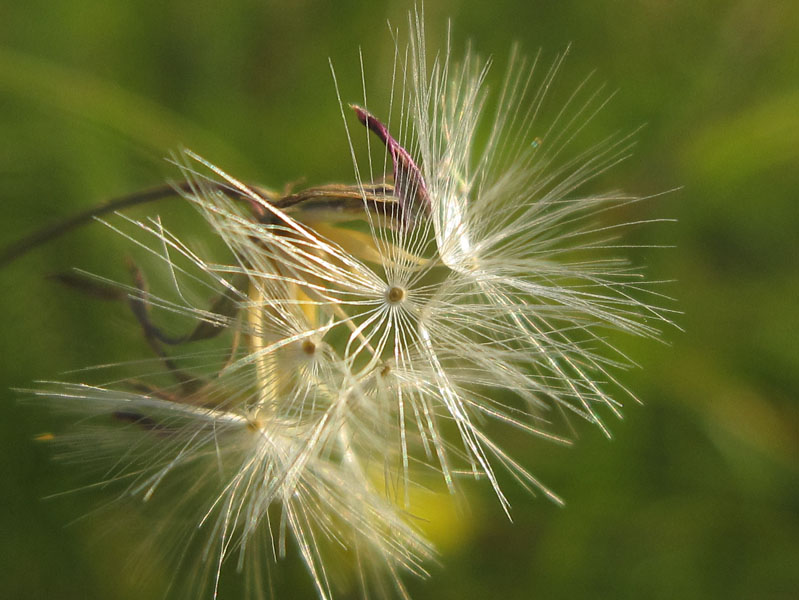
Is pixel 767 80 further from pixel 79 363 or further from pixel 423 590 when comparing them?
pixel 79 363

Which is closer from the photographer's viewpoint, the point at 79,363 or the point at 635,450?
the point at 79,363

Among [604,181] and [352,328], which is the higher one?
[604,181]

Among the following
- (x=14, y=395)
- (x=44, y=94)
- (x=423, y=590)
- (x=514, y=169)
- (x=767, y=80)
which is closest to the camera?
(x=514, y=169)

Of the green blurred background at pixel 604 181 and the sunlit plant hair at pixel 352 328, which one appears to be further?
the green blurred background at pixel 604 181

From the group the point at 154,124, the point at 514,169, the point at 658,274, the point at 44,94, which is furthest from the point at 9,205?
the point at 658,274

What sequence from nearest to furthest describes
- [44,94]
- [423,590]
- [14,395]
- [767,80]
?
[44,94] < [14,395] < [423,590] < [767,80]

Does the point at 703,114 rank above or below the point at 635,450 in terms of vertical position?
above

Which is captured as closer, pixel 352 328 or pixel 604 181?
pixel 352 328

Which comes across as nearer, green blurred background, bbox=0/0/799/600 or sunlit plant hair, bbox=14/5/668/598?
sunlit plant hair, bbox=14/5/668/598
